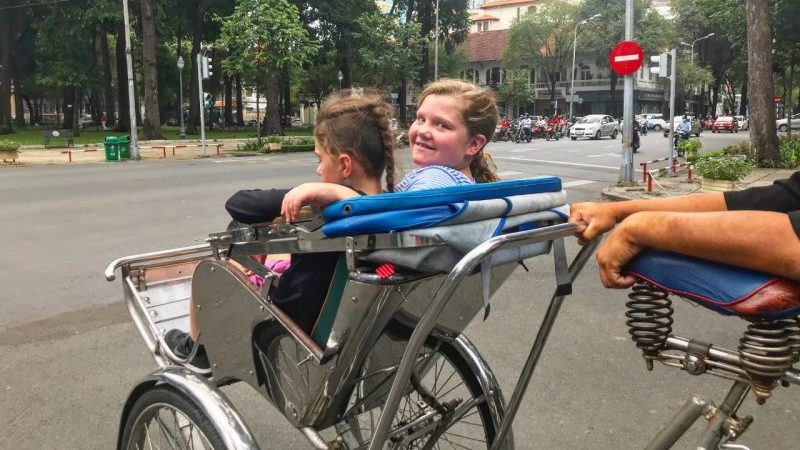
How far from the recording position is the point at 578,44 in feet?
187

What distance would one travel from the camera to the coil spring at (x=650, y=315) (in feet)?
4.54

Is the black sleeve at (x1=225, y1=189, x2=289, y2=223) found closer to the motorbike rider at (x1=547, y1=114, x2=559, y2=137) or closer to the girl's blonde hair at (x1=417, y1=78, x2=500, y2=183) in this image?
the girl's blonde hair at (x1=417, y1=78, x2=500, y2=183)

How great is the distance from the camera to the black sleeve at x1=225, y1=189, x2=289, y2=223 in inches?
75.4

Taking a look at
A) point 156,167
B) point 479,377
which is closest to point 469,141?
point 479,377

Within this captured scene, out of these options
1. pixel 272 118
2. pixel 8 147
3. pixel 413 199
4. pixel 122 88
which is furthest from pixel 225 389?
pixel 122 88

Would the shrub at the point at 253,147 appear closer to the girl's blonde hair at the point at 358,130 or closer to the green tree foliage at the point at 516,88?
the girl's blonde hair at the point at 358,130

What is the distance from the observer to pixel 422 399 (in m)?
2.37

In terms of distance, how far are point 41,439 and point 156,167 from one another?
16290 mm

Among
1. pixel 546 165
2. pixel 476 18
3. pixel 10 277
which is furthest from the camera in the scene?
pixel 476 18

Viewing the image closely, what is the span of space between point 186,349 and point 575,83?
65.8 m

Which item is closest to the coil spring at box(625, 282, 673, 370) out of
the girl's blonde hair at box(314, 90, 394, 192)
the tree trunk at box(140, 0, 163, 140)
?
the girl's blonde hair at box(314, 90, 394, 192)

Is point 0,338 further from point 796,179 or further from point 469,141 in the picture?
point 796,179

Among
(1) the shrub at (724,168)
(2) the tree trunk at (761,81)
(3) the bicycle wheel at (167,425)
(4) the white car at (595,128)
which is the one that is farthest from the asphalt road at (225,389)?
(4) the white car at (595,128)

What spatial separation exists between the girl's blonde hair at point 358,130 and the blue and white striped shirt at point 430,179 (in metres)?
0.12
